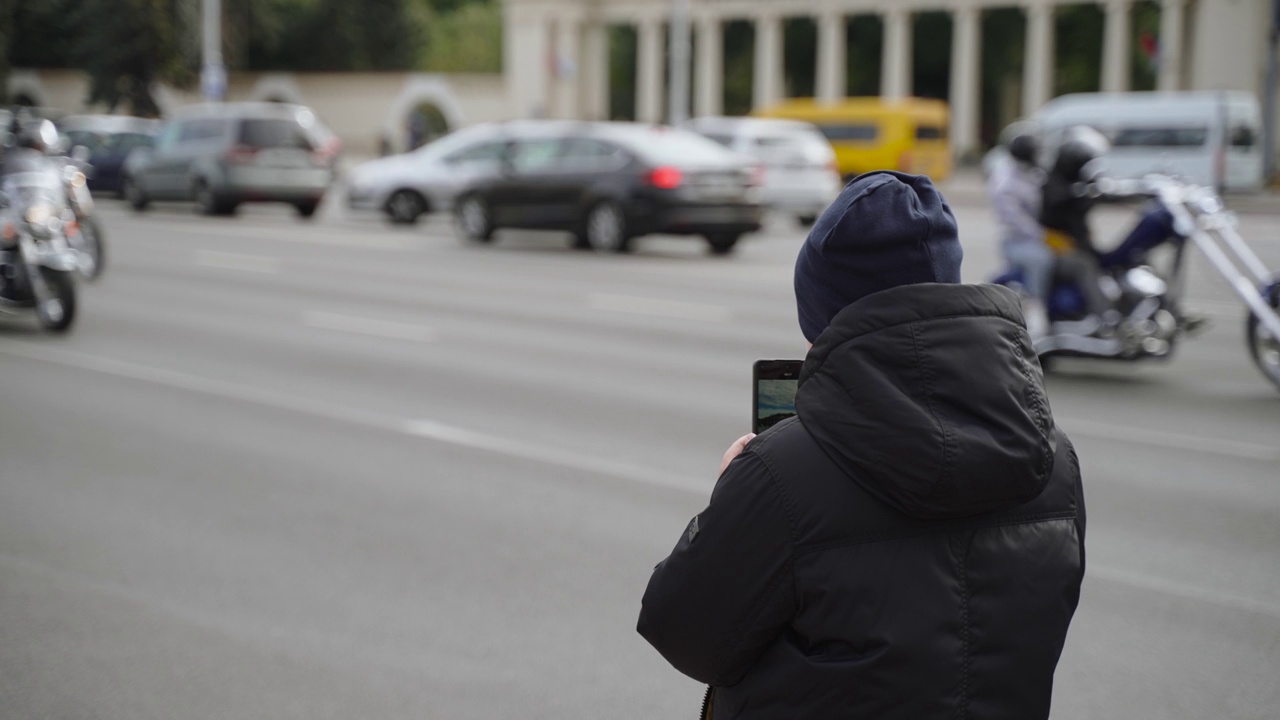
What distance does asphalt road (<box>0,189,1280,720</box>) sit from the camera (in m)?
4.57

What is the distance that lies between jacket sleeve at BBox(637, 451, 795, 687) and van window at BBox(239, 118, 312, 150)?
24.8 metres

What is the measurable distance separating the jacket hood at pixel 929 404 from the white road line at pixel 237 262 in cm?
1612

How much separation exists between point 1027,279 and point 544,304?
578 centimetres

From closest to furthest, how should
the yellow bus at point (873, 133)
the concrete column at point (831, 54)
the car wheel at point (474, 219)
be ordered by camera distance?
the car wheel at point (474, 219) < the yellow bus at point (873, 133) < the concrete column at point (831, 54)

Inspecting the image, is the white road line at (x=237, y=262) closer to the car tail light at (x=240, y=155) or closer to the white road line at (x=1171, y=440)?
the car tail light at (x=240, y=155)

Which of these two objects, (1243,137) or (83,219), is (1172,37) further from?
(83,219)

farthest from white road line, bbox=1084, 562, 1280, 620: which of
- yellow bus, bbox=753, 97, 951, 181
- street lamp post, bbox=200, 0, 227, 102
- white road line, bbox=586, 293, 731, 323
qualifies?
street lamp post, bbox=200, 0, 227, 102

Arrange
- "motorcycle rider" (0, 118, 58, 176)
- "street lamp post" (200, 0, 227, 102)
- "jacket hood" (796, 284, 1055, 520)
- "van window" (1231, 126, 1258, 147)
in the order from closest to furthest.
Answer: "jacket hood" (796, 284, 1055, 520), "motorcycle rider" (0, 118, 58, 176), "van window" (1231, 126, 1258, 147), "street lamp post" (200, 0, 227, 102)

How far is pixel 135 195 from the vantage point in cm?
2703

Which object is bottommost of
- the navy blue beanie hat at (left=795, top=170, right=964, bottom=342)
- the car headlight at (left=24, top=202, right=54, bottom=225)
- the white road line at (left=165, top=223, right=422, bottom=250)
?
the white road line at (left=165, top=223, right=422, bottom=250)

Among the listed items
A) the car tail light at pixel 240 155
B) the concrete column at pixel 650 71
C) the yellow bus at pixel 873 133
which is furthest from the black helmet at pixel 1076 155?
the concrete column at pixel 650 71

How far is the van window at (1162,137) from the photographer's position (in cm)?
3831

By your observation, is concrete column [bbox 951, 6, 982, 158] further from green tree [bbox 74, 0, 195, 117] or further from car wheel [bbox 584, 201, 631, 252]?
car wheel [bbox 584, 201, 631, 252]

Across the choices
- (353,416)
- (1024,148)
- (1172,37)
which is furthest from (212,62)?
(353,416)
